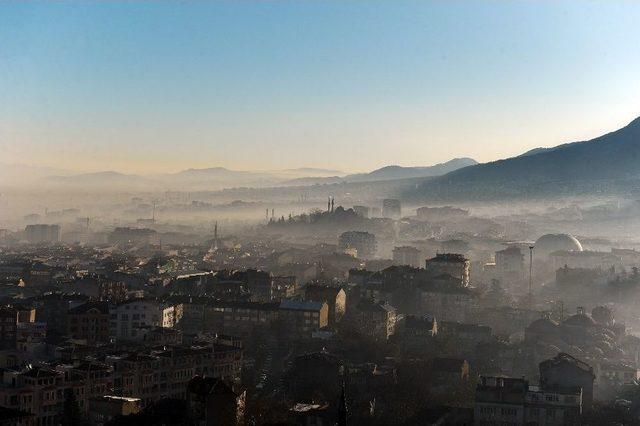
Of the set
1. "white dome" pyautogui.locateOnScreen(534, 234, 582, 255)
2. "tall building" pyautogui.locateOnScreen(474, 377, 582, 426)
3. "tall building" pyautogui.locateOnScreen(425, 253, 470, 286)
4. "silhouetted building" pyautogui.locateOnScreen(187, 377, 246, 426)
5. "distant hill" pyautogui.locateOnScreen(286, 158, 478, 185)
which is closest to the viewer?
"silhouetted building" pyautogui.locateOnScreen(187, 377, 246, 426)

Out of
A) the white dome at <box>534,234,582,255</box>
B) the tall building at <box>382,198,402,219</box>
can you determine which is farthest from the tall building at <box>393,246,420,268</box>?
the tall building at <box>382,198,402,219</box>

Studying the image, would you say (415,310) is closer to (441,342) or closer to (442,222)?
(441,342)

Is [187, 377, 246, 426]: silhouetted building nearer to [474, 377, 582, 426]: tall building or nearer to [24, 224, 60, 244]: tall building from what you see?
[474, 377, 582, 426]: tall building

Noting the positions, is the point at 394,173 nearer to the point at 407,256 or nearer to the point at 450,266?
the point at 407,256

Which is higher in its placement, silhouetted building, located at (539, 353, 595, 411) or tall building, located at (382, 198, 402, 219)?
tall building, located at (382, 198, 402, 219)

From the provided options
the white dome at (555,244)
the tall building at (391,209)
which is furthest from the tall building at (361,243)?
the tall building at (391,209)

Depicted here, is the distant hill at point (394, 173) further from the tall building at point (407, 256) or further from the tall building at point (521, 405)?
the tall building at point (521, 405)
